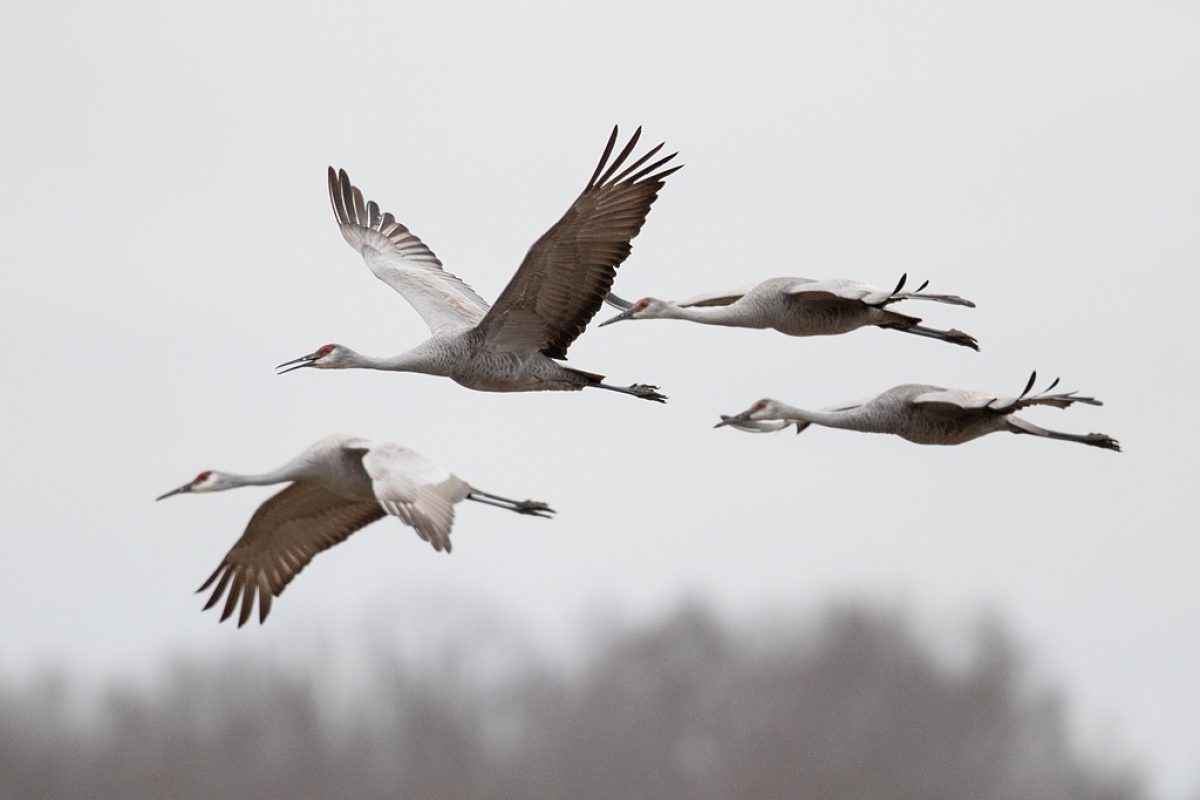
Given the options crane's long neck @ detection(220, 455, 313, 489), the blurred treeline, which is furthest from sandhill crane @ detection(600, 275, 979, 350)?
the blurred treeline

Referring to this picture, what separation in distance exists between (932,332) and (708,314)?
1443mm

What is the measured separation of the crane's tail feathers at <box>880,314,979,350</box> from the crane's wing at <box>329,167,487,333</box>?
281 cm

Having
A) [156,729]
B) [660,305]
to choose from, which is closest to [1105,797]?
[156,729]

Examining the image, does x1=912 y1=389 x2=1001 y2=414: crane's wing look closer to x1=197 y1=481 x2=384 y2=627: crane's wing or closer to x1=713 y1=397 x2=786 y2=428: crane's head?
x1=713 y1=397 x2=786 y2=428: crane's head

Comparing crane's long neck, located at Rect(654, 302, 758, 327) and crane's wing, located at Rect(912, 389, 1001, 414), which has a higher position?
crane's long neck, located at Rect(654, 302, 758, 327)

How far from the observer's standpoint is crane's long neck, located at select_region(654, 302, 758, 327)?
60.2ft

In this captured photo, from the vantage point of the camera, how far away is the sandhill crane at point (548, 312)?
17281mm

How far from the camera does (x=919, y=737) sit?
43.7 meters

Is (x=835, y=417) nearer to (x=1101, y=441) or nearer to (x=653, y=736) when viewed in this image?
(x=1101, y=441)

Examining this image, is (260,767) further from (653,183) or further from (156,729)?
(653,183)

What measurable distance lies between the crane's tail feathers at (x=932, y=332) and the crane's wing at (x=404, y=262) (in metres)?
2.81

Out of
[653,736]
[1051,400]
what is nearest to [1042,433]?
[1051,400]

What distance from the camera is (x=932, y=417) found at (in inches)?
679

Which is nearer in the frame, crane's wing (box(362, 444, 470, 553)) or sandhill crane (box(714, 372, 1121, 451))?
crane's wing (box(362, 444, 470, 553))
